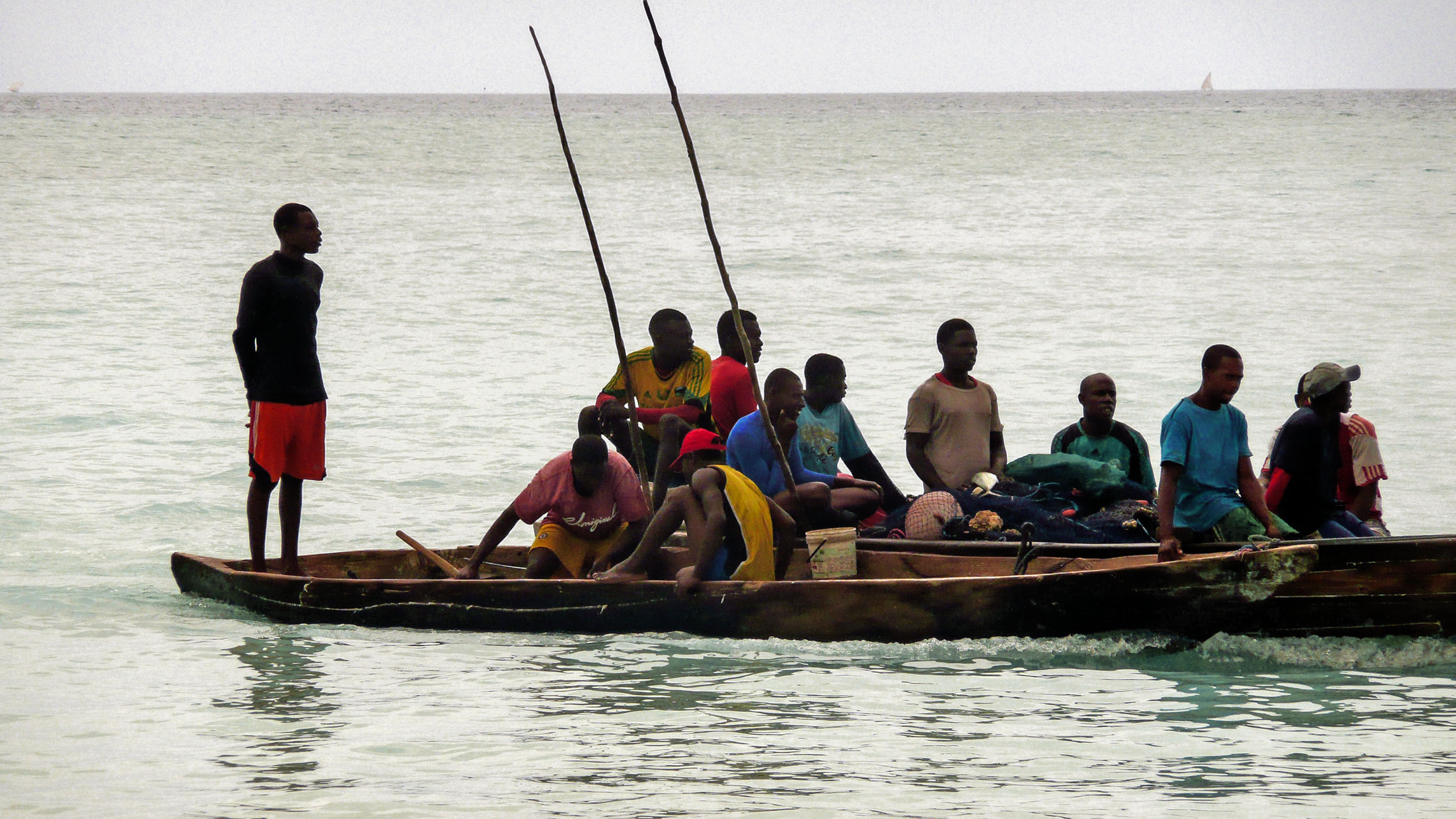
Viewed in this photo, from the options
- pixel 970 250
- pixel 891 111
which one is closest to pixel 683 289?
pixel 970 250

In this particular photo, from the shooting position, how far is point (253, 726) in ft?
19.0

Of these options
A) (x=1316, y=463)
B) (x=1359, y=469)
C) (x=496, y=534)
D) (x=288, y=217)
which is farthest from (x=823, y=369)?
(x=288, y=217)

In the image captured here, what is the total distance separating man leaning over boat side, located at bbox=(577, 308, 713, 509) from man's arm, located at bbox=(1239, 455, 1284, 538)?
2.26 meters

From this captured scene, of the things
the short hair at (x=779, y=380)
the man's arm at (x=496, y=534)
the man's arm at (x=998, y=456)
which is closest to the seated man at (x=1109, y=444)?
the man's arm at (x=998, y=456)

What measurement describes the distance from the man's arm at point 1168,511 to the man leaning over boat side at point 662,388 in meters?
2.03

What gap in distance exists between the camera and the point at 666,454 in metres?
6.78

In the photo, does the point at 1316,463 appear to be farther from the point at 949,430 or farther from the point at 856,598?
the point at 856,598

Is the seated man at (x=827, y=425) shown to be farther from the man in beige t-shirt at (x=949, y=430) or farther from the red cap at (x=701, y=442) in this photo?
the red cap at (x=701, y=442)

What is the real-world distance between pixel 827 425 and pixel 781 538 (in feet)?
3.21

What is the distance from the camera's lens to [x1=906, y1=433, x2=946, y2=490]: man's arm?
7145 mm

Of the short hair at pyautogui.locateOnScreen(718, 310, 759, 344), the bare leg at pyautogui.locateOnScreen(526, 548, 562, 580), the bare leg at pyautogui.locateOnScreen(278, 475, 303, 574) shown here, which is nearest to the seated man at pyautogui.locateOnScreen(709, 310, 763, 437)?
the short hair at pyautogui.locateOnScreen(718, 310, 759, 344)

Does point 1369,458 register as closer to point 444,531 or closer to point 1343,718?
point 1343,718

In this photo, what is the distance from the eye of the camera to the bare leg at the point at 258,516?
21.7 ft

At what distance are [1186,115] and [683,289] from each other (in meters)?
85.1
